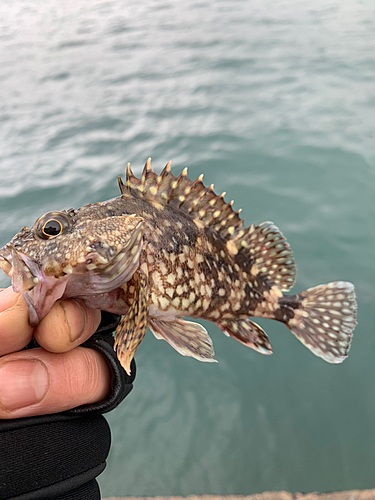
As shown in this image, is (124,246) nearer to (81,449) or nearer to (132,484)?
(81,449)

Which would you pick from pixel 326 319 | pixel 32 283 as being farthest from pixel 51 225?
pixel 326 319

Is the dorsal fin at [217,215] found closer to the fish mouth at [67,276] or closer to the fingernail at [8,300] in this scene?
the fish mouth at [67,276]

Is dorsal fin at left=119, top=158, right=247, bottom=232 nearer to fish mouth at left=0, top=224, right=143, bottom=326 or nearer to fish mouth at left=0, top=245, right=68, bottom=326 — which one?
fish mouth at left=0, top=224, right=143, bottom=326

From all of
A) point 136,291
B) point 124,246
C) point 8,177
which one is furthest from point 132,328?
point 8,177

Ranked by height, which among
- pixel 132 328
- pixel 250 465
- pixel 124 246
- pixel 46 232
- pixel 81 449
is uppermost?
pixel 46 232

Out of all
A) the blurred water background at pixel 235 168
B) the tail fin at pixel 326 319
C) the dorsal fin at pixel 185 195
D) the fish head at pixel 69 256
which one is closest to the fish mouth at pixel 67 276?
the fish head at pixel 69 256

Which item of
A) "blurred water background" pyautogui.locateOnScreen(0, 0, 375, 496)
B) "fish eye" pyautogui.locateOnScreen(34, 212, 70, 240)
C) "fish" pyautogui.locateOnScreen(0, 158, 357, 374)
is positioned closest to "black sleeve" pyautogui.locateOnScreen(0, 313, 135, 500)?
"fish" pyautogui.locateOnScreen(0, 158, 357, 374)
